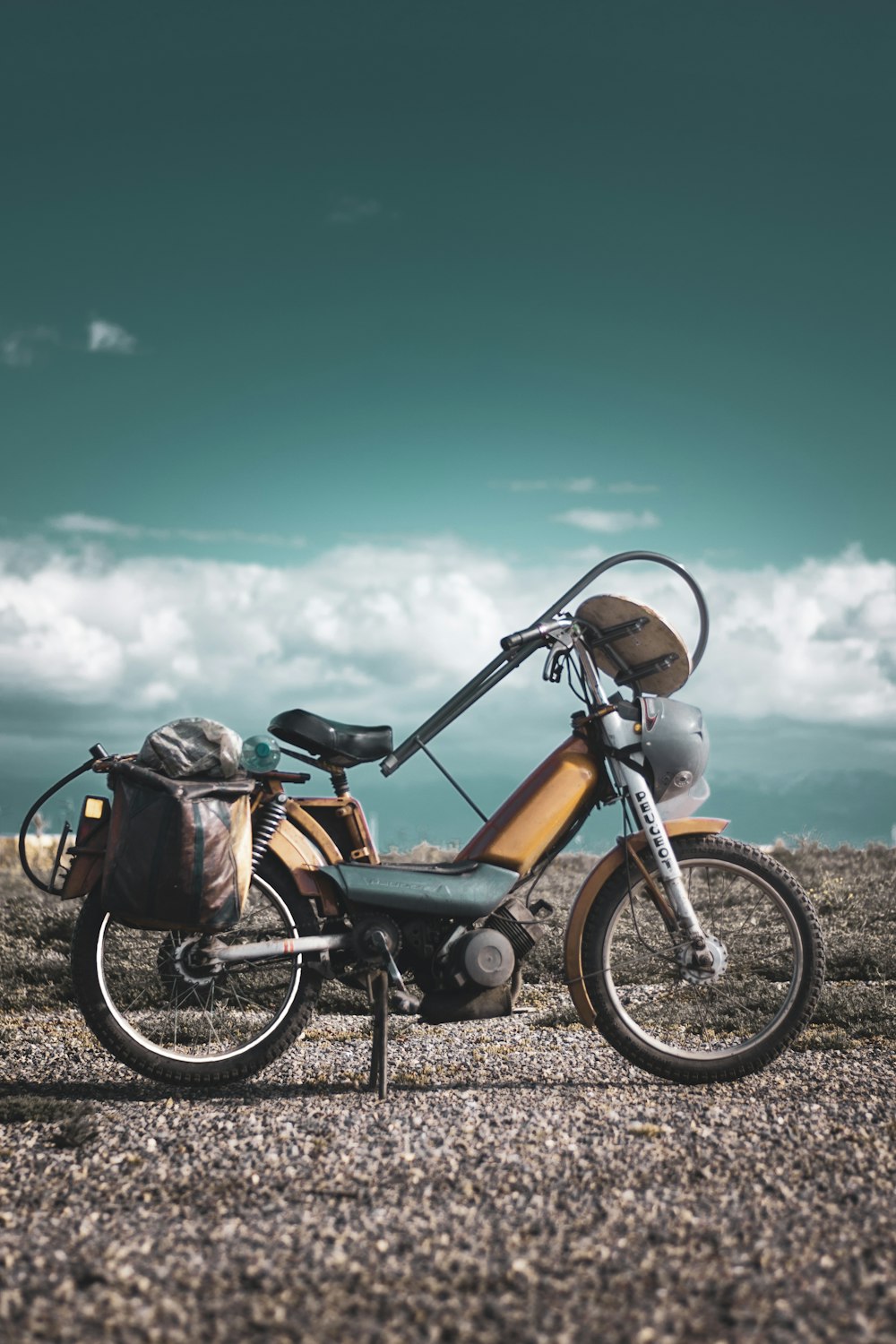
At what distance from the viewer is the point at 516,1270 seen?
9.01 ft

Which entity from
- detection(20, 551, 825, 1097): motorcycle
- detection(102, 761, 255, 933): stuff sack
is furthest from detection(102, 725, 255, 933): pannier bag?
detection(20, 551, 825, 1097): motorcycle

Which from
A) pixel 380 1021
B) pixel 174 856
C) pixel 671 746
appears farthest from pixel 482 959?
pixel 174 856

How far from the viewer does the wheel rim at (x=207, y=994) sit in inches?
175

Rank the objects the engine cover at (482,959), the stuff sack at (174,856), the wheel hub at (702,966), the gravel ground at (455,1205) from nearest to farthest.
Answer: the gravel ground at (455,1205)
the stuff sack at (174,856)
the engine cover at (482,959)
the wheel hub at (702,966)

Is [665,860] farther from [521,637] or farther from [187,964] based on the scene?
[187,964]

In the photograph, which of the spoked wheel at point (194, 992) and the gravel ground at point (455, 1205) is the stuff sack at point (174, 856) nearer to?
the spoked wheel at point (194, 992)

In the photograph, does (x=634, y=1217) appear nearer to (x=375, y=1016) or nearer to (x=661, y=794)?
(x=375, y=1016)

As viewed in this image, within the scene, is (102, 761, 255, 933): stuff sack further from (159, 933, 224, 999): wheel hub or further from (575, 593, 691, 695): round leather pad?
(575, 593, 691, 695): round leather pad

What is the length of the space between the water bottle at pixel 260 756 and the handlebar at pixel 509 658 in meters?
0.44

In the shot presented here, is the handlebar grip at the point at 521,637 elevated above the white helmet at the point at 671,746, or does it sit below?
above

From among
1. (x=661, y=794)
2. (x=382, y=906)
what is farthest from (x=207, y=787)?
(x=661, y=794)

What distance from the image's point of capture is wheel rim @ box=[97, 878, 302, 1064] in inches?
175

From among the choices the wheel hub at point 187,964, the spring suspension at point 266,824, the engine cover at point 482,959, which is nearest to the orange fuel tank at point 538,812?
the engine cover at point 482,959

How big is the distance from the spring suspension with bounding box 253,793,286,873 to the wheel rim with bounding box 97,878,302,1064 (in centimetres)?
12
